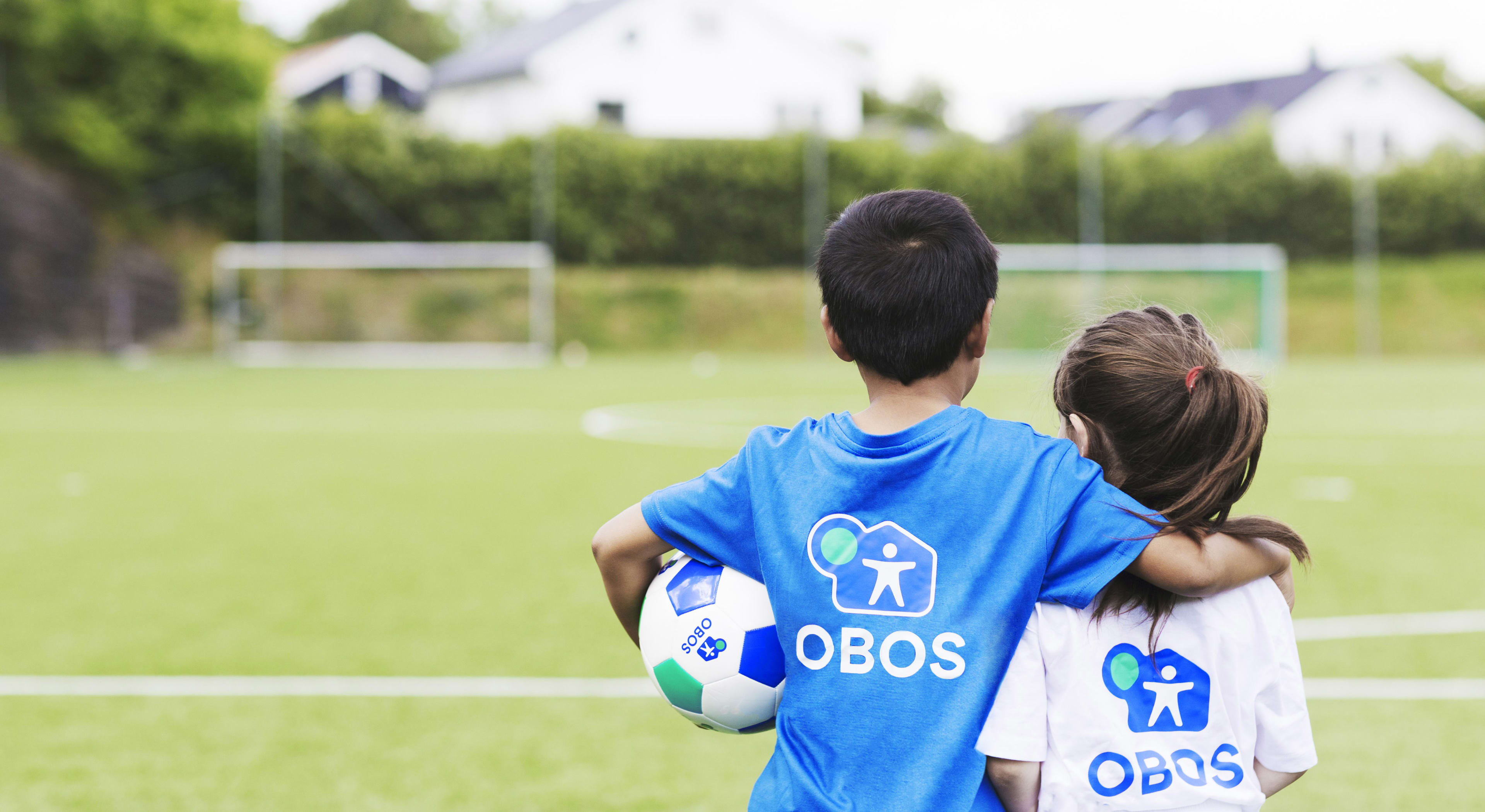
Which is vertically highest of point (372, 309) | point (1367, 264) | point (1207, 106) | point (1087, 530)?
point (1207, 106)

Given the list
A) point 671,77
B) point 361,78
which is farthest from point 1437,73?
point 361,78

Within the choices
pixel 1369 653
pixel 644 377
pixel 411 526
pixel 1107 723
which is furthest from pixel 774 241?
pixel 1107 723

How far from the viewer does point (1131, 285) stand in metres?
23.8

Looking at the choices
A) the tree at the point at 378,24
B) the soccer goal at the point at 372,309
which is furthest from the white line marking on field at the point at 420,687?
the tree at the point at 378,24

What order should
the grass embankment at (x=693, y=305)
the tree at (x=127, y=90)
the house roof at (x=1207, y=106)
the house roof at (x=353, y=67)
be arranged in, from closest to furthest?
the grass embankment at (x=693, y=305)
the tree at (x=127, y=90)
the house roof at (x=353, y=67)
the house roof at (x=1207, y=106)

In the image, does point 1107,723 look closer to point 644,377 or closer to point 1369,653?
point 1369,653

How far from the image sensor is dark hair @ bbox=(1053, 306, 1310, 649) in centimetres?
161

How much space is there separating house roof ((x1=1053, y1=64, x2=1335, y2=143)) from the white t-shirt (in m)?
43.2

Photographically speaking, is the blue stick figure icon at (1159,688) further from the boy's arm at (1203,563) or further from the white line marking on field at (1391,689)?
the white line marking on field at (1391,689)

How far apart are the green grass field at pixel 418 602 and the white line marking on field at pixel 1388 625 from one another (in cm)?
10

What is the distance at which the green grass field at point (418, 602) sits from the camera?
10.7 feet

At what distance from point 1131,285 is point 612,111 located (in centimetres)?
1662

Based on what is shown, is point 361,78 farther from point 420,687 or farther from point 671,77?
point 420,687

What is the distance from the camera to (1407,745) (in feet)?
11.4
